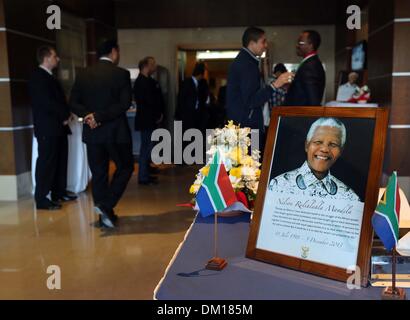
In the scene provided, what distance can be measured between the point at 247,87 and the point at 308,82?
26.1 inches

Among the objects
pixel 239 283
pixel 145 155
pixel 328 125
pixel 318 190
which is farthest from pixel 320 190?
pixel 145 155

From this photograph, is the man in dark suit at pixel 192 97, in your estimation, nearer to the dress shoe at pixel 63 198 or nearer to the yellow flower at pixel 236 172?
the dress shoe at pixel 63 198

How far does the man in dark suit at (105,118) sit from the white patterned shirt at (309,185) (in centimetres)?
337

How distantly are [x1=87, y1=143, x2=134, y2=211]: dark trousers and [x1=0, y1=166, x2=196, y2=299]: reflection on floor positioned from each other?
0.99 ft

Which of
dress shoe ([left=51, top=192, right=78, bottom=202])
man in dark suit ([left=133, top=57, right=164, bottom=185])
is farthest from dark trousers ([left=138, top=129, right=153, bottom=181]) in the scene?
dress shoe ([left=51, top=192, right=78, bottom=202])

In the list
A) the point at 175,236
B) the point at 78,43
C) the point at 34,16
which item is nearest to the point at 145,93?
the point at 34,16

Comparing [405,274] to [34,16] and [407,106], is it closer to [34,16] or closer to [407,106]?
[407,106]

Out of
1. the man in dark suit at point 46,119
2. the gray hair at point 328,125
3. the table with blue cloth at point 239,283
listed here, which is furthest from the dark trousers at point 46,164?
the gray hair at point 328,125

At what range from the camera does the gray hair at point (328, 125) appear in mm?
1302

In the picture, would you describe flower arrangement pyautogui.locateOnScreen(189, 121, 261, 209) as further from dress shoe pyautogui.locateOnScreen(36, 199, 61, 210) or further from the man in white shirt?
the man in white shirt

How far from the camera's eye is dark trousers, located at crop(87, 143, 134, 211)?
466cm

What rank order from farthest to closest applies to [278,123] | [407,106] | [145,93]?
[145,93]
[407,106]
[278,123]
